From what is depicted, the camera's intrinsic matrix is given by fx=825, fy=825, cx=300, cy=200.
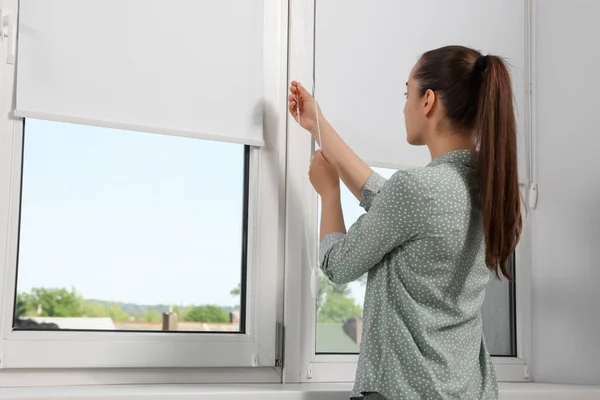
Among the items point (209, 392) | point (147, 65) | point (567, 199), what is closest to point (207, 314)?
point (209, 392)

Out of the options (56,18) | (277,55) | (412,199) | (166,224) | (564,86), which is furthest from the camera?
(564,86)

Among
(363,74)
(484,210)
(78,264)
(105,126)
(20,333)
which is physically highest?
(363,74)

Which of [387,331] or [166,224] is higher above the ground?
[166,224]

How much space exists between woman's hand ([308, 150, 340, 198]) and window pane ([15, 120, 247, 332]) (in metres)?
0.24

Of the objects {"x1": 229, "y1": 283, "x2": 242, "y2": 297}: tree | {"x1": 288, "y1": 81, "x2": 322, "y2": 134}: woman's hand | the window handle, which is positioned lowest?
{"x1": 229, "y1": 283, "x2": 242, "y2": 297}: tree

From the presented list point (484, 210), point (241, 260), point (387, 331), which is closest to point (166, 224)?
point (241, 260)

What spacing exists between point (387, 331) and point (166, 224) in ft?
1.99

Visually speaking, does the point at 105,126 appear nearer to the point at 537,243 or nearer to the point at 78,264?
the point at 78,264

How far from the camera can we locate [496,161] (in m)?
1.46

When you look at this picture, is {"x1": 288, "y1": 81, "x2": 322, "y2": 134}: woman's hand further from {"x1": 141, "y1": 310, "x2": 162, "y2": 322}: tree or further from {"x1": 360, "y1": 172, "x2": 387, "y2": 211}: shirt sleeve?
{"x1": 141, "y1": 310, "x2": 162, "y2": 322}: tree

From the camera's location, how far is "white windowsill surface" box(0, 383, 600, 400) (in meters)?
1.44

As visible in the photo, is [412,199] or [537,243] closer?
[412,199]

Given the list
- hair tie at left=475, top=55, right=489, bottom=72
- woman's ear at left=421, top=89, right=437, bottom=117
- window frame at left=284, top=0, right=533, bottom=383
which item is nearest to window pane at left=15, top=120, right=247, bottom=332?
window frame at left=284, top=0, right=533, bottom=383

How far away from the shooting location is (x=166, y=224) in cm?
182
